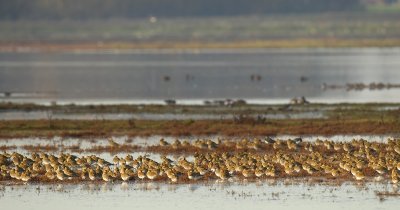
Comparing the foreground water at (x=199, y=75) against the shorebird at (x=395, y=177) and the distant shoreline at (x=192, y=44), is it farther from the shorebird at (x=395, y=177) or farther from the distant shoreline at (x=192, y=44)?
the shorebird at (x=395, y=177)

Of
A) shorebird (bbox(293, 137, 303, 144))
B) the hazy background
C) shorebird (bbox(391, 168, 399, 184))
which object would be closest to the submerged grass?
shorebird (bbox(293, 137, 303, 144))

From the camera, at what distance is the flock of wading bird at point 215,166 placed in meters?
26.4

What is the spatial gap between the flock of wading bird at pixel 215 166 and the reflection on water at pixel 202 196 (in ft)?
1.35

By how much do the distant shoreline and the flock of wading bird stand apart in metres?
99.3

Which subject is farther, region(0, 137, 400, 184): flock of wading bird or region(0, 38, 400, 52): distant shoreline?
region(0, 38, 400, 52): distant shoreline

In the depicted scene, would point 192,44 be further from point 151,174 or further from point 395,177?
point 395,177

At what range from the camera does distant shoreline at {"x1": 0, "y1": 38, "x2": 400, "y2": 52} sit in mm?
130625

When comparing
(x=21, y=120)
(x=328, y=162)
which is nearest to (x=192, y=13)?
(x=21, y=120)

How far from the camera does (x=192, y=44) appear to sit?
137 meters

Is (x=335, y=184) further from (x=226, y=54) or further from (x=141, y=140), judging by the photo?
(x=226, y=54)

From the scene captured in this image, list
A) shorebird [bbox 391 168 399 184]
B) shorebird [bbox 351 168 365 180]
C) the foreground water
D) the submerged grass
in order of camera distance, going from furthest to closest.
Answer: the foreground water, the submerged grass, shorebird [bbox 351 168 365 180], shorebird [bbox 391 168 399 184]

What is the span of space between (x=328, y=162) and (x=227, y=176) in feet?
9.66

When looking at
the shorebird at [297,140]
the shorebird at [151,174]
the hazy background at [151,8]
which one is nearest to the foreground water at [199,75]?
the shorebird at [297,140]

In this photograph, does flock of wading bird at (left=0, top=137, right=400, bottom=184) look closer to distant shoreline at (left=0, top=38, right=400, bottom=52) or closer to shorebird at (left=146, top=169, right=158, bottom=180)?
shorebird at (left=146, top=169, right=158, bottom=180)
